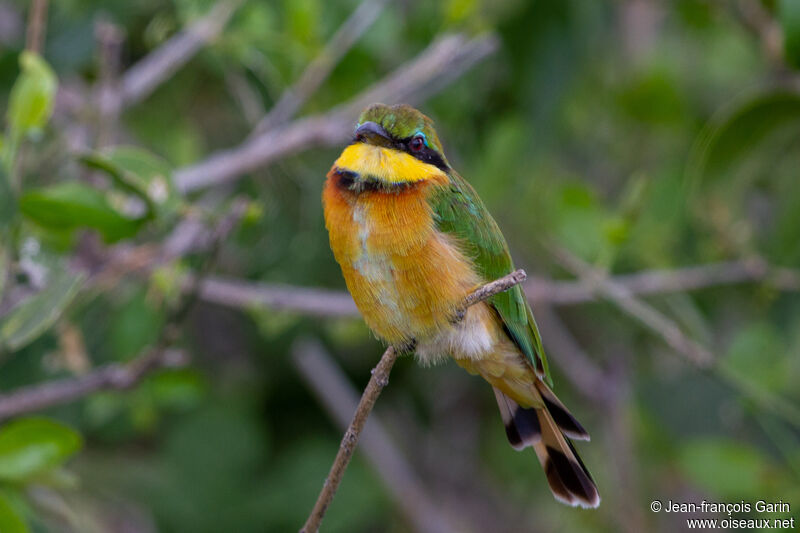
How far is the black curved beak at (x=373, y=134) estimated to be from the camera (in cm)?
186

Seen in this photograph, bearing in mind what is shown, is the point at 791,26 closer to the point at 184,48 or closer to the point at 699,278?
the point at 699,278

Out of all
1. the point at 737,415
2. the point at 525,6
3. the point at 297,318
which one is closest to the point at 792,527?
the point at 737,415

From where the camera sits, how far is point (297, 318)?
271 centimetres

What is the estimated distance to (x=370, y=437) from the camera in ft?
10.9

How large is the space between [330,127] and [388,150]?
0.68 metres

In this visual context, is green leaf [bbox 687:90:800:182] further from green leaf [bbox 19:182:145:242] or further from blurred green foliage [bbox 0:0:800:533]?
green leaf [bbox 19:182:145:242]

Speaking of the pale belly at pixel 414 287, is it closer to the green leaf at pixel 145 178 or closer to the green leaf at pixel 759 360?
the green leaf at pixel 145 178

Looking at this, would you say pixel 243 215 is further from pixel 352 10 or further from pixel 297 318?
pixel 352 10

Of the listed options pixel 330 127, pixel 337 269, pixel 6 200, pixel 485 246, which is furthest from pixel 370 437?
pixel 6 200

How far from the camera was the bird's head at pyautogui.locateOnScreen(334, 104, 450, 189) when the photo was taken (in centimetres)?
185

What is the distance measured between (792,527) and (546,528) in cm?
166

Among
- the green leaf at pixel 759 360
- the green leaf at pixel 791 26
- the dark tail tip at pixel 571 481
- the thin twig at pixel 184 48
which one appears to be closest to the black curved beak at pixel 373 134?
the dark tail tip at pixel 571 481

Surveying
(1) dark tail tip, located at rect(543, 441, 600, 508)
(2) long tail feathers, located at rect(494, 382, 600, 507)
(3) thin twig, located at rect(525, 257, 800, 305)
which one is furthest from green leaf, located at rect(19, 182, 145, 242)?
(3) thin twig, located at rect(525, 257, 800, 305)

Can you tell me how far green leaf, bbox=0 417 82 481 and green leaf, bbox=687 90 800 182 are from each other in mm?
1774
